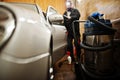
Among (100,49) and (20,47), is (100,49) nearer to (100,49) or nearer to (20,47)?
(100,49)

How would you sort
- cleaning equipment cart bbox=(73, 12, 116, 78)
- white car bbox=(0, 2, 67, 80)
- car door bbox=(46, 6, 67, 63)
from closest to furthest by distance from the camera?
white car bbox=(0, 2, 67, 80) → car door bbox=(46, 6, 67, 63) → cleaning equipment cart bbox=(73, 12, 116, 78)

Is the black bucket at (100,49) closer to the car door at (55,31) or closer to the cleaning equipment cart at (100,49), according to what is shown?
the cleaning equipment cart at (100,49)

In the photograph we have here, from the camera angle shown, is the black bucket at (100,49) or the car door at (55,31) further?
the black bucket at (100,49)

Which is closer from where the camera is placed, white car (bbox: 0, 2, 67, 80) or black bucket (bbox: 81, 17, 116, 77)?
white car (bbox: 0, 2, 67, 80)

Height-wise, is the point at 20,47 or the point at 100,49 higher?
the point at 20,47

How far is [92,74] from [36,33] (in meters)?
1.45

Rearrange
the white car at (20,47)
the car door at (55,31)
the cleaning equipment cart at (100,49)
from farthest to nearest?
the cleaning equipment cart at (100,49), the car door at (55,31), the white car at (20,47)

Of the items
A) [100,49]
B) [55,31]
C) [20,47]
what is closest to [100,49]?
[100,49]

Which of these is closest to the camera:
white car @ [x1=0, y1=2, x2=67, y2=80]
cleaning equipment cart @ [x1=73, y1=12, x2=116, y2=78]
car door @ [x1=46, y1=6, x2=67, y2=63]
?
white car @ [x1=0, y1=2, x2=67, y2=80]

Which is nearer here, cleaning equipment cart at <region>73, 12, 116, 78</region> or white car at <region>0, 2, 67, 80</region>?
white car at <region>0, 2, 67, 80</region>

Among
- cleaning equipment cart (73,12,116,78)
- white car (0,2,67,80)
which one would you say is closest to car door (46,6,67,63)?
cleaning equipment cart (73,12,116,78)

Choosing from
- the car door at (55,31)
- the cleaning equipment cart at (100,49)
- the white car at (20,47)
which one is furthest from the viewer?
the cleaning equipment cart at (100,49)

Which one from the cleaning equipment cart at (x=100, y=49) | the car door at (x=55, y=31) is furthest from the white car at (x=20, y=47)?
the cleaning equipment cart at (x=100, y=49)

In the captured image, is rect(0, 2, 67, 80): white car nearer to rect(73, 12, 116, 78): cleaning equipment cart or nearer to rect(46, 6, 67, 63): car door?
rect(46, 6, 67, 63): car door
